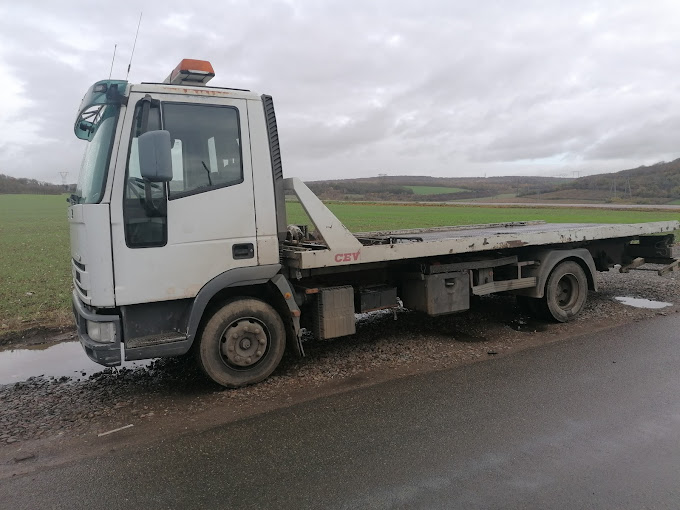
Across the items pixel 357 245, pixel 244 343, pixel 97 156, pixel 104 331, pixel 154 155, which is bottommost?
pixel 244 343

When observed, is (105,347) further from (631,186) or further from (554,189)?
(554,189)

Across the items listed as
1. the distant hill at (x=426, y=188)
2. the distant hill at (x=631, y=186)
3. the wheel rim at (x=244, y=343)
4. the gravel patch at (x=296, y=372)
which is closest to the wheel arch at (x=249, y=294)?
the wheel rim at (x=244, y=343)

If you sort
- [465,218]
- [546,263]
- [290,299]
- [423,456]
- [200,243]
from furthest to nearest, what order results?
[465,218] → [546,263] → [290,299] → [200,243] → [423,456]

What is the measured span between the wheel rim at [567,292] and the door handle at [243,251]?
4852 mm

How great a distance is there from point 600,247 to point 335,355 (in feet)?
16.4

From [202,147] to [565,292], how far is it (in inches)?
225

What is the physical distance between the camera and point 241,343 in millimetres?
4945

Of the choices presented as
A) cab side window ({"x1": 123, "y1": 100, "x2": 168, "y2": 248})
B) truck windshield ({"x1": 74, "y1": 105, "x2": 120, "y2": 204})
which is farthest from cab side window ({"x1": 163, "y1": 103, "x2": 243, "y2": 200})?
truck windshield ({"x1": 74, "y1": 105, "x2": 120, "y2": 204})

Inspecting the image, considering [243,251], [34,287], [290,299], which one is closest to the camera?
[243,251]

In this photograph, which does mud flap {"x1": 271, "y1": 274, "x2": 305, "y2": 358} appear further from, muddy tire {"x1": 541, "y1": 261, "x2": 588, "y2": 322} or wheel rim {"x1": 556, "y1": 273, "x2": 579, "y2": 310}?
wheel rim {"x1": 556, "y1": 273, "x2": 579, "y2": 310}

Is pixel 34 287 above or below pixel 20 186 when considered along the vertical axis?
below

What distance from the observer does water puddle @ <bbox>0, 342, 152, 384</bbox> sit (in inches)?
224

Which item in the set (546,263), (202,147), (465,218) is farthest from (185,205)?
(465,218)

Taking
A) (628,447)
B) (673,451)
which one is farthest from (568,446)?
(673,451)
